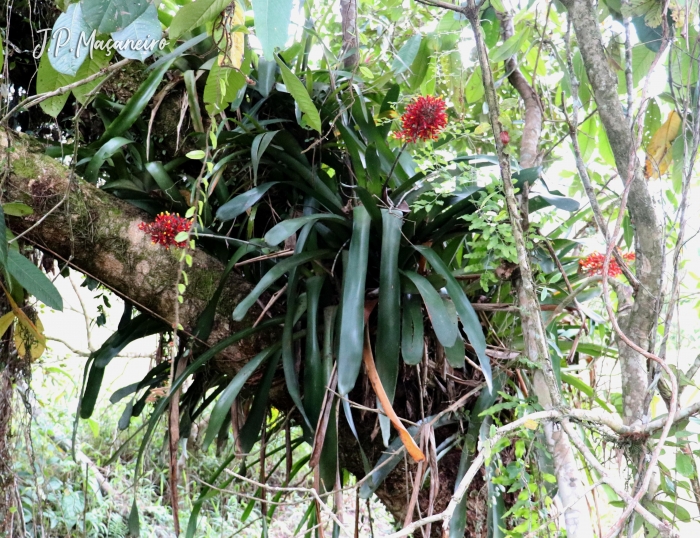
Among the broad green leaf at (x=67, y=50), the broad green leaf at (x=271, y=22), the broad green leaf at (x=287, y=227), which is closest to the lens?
the broad green leaf at (x=271, y=22)

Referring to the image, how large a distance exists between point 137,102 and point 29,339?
0.62 metres

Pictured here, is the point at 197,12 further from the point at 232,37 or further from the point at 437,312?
the point at 437,312

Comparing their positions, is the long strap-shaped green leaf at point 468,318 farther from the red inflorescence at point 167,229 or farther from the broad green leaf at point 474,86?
the broad green leaf at point 474,86

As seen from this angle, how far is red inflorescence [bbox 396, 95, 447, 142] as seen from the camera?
3.21 feet

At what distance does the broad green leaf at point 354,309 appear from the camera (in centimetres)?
93

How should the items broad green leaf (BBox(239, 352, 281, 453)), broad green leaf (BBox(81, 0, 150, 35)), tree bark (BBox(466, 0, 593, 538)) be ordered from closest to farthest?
1. broad green leaf (BBox(81, 0, 150, 35))
2. tree bark (BBox(466, 0, 593, 538))
3. broad green leaf (BBox(239, 352, 281, 453))

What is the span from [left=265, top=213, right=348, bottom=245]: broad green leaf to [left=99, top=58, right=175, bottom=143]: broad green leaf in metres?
0.43

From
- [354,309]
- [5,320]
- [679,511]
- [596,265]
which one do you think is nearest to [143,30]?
[354,309]

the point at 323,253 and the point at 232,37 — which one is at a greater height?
the point at 232,37

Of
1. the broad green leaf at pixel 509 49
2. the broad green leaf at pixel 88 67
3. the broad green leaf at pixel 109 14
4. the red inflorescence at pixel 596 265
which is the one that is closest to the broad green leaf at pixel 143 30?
the broad green leaf at pixel 109 14

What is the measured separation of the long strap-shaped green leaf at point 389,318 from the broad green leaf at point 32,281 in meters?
0.56

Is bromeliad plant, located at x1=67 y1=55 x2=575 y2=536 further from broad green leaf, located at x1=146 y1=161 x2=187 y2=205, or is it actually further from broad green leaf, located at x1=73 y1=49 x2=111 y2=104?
broad green leaf, located at x1=73 y1=49 x2=111 y2=104

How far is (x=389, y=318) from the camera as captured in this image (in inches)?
39.2

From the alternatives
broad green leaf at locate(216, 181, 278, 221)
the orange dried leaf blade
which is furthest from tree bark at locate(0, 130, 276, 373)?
the orange dried leaf blade
